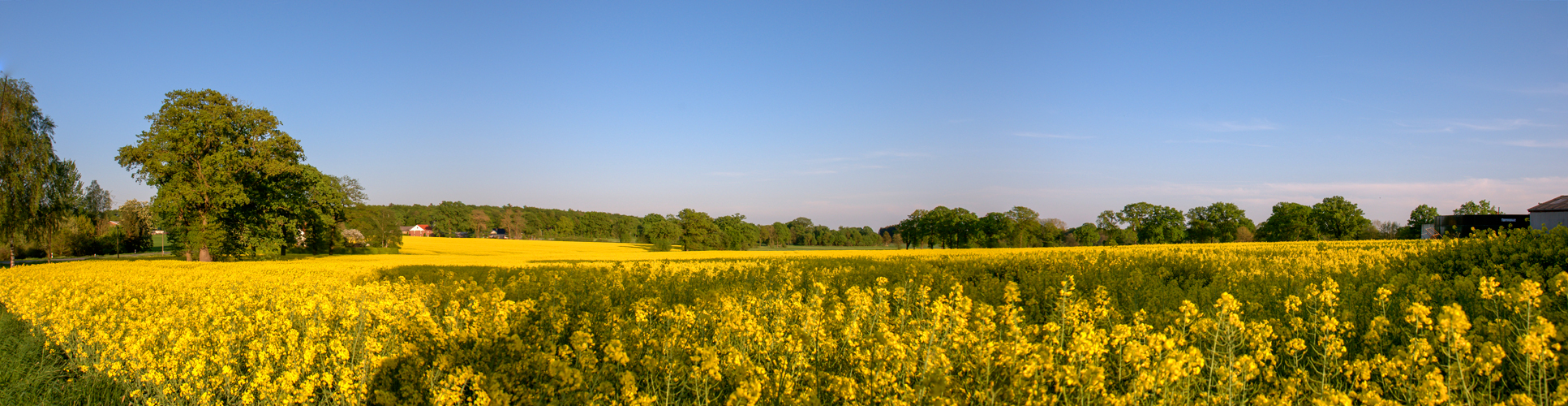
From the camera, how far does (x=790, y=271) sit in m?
12.1

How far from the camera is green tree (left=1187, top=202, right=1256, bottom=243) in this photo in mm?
70250

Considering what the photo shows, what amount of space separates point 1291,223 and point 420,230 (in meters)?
109

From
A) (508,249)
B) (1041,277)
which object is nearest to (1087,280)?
(1041,277)

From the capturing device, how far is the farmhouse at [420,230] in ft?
334

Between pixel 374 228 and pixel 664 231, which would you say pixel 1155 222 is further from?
pixel 374 228

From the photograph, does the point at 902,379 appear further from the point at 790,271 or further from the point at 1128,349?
the point at 790,271

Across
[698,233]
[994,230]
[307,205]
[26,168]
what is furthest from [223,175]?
[994,230]

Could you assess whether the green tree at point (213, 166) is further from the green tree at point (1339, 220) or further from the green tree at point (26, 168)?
the green tree at point (1339, 220)

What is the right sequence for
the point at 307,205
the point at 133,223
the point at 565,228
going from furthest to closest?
the point at 565,228
the point at 133,223
the point at 307,205

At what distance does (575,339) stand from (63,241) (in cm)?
7078

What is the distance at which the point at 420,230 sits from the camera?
103m

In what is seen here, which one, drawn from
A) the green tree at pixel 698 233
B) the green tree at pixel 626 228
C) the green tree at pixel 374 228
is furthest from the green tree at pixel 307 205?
the green tree at pixel 626 228

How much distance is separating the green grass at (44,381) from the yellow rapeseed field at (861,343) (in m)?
0.27

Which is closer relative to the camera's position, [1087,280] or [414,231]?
[1087,280]
